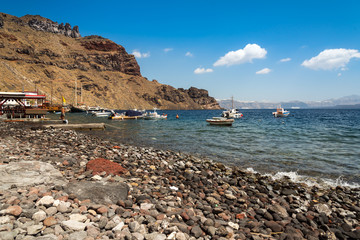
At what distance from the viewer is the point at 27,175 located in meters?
5.59

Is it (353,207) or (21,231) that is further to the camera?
(353,207)

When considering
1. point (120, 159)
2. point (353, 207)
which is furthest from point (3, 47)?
point (353, 207)

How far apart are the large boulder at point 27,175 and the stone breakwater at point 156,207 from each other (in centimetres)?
2

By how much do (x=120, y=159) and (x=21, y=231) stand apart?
6.72 m

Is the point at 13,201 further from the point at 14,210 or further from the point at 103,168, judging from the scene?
the point at 103,168

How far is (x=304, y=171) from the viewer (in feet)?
36.5

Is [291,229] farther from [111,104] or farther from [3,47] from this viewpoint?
[3,47]

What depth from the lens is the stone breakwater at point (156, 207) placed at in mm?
3809

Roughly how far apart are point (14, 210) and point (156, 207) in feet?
9.71

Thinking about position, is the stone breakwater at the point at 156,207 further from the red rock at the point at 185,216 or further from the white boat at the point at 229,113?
the white boat at the point at 229,113

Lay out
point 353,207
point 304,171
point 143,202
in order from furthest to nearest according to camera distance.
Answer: point 304,171 → point 353,207 → point 143,202

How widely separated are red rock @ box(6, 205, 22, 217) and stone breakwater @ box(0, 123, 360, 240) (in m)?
0.01

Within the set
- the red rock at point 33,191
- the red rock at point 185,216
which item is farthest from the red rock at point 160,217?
the red rock at point 33,191

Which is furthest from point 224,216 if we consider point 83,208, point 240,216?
point 83,208
